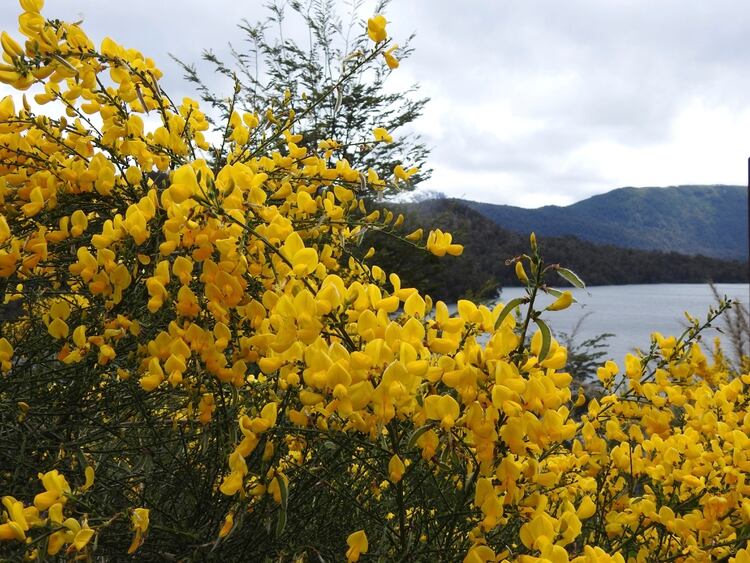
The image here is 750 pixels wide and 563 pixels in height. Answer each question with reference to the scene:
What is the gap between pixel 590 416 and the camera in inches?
63.2

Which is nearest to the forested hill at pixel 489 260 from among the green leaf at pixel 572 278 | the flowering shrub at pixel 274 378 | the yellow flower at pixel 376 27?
the yellow flower at pixel 376 27

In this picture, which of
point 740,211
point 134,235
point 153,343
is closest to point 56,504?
point 153,343

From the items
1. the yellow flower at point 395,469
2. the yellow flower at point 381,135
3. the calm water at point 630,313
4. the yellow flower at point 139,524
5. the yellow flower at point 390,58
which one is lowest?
the calm water at point 630,313

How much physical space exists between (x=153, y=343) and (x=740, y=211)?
4251 inches

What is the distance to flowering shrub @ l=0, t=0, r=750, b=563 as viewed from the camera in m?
0.77

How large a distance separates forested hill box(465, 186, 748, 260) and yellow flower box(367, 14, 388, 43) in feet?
206

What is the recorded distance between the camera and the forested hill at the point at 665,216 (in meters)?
70.4

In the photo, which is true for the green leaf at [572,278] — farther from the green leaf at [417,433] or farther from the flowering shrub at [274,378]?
the green leaf at [417,433]

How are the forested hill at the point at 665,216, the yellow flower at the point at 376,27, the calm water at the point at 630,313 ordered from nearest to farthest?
the yellow flower at the point at 376,27, the calm water at the point at 630,313, the forested hill at the point at 665,216

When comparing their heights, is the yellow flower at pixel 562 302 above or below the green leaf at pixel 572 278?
below

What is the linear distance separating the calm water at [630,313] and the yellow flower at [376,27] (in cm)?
799

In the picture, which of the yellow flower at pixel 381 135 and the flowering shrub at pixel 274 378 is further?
the yellow flower at pixel 381 135

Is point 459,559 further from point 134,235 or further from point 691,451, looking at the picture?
point 134,235

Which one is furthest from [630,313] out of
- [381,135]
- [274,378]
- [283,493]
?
[283,493]
